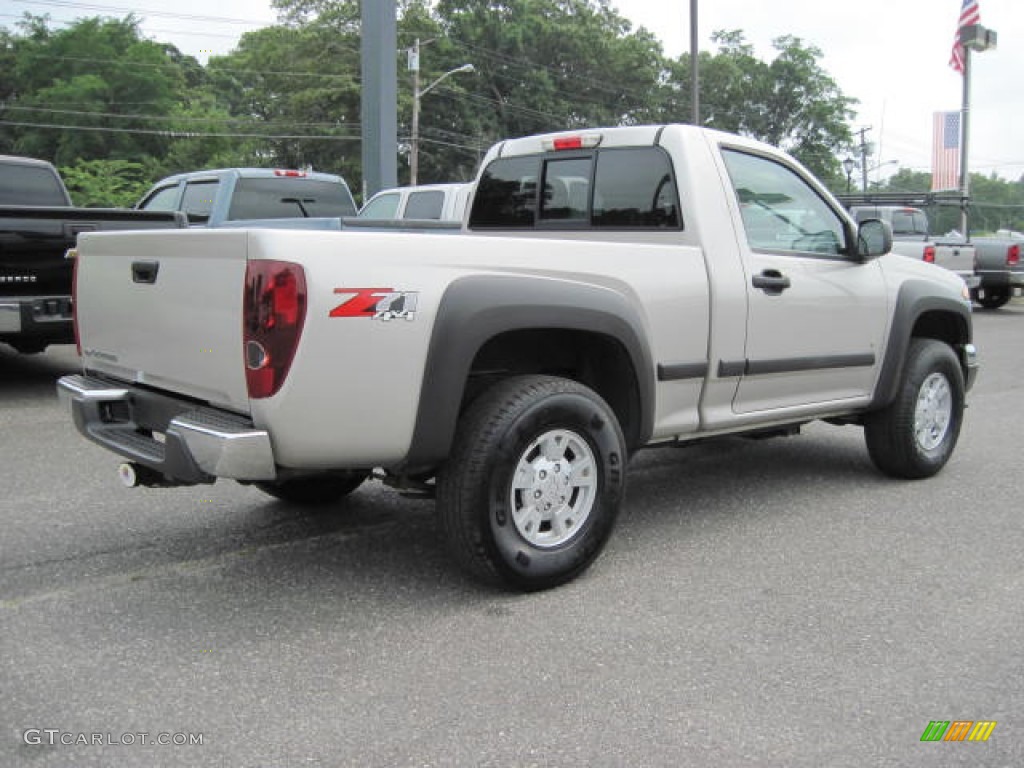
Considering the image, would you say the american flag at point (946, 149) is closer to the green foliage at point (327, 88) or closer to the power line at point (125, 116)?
the green foliage at point (327, 88)

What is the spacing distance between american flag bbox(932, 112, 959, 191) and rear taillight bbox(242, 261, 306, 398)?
27.0 meters

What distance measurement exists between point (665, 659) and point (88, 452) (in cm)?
417

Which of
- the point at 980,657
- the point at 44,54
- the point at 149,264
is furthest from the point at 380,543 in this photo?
the point at 44,54

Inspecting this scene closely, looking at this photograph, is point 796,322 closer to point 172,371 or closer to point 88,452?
point 172,371

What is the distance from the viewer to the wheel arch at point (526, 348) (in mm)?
3422

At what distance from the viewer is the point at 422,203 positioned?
11992 mm

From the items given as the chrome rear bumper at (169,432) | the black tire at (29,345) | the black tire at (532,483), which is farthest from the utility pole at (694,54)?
the chrome rear bumper at (169,432)

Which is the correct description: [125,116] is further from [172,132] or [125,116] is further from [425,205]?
[425,205]

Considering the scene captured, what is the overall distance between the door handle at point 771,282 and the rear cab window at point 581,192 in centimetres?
46

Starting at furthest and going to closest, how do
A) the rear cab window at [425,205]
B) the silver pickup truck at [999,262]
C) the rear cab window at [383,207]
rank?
1. the silver pickup truck at [999,262]
2. the rear cab window at [383,207]
3. the rear cab window at [425,205]

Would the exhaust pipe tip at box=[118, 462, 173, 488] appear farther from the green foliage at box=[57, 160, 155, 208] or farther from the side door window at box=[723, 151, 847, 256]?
the green foliage at box=[57, 160, 155, 208]

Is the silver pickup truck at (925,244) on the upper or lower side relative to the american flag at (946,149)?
lower

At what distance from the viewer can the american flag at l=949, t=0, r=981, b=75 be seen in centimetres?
2502

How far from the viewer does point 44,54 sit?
179ft
